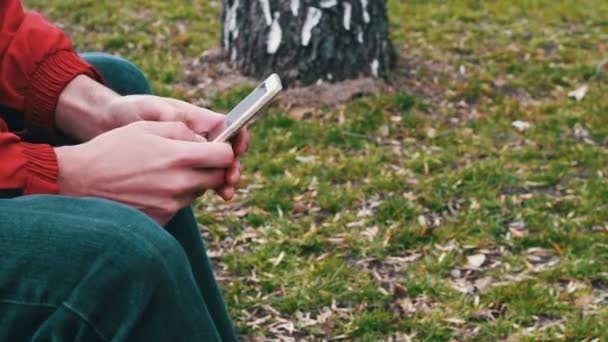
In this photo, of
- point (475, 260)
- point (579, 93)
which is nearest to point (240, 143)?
point (475, 260)

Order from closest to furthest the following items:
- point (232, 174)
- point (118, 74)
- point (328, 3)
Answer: point (232, 174), point (118, 74), point (328, 3)

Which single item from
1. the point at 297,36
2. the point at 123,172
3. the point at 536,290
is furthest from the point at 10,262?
the point at 297,36

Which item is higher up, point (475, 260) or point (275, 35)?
point (275, 35)

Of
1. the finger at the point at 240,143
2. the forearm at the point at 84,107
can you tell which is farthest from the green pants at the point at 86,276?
the forearm at the point at 84,107

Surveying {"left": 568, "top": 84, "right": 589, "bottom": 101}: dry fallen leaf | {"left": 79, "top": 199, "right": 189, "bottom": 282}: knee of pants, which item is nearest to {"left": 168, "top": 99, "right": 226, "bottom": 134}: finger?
{"left": 79, "top": 199, "right": 189, "bottom": 282}: knee of pants

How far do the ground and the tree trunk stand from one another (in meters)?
0.23

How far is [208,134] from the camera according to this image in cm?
194

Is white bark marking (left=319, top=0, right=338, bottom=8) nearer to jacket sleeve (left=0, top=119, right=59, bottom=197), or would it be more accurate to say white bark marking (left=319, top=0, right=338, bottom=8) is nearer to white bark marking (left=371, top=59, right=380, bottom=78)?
white bark marking (left=371, top=59, right=380, bottom=78)

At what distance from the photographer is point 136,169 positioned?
5.03 ft

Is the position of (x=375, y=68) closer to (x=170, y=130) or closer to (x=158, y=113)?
(x=158, y=113)

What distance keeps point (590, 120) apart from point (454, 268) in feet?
5.51

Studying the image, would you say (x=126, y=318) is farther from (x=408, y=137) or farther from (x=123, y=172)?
(x=408, y=137)

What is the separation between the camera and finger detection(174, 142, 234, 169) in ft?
5.16

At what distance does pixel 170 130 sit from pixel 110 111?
0.35m
